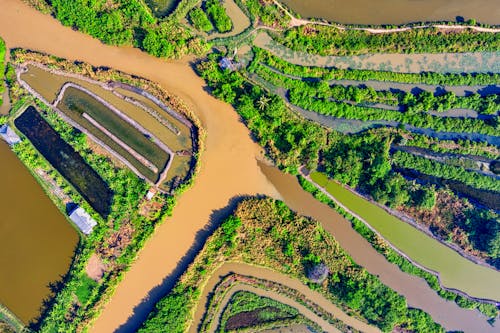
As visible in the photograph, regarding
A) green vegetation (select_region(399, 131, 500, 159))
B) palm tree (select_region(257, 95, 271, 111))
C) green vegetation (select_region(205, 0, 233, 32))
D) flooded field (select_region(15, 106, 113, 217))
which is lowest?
flooded field (select_region(15, 106, 113, 217))

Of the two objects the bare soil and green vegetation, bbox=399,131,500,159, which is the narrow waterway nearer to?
→ green vegetation, bbox=399,131,500,159

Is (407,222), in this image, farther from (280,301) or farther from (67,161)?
(67,161)

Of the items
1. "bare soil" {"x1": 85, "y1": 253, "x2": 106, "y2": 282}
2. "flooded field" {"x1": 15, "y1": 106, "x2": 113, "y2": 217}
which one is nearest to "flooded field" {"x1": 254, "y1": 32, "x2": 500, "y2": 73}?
"flooded field" {"x1": 15, "y1": 106, "x2": 113, "y2": 217}

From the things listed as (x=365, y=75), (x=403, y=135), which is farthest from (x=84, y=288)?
(x=403, y=135)

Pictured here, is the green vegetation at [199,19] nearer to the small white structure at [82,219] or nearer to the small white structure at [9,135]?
the small white structure at [9,135]

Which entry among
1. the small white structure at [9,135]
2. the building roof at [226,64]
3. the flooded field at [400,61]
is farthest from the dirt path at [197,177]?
the small white structure at [9,135]

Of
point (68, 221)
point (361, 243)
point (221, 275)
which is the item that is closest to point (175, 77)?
point (68, 221)
